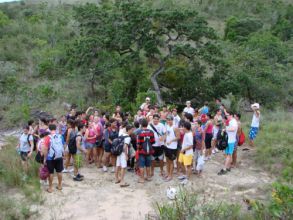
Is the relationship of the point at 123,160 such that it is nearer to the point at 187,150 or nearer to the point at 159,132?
the point at 159,132

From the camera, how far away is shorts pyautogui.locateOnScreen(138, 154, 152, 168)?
925 cm

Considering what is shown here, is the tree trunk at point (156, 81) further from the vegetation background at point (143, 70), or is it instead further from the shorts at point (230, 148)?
the shorts at point (230, 148)

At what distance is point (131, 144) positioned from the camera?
992cm

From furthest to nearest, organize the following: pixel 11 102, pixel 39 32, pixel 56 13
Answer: pixel 56 13 < pixel 39 32 < pixel 11 102

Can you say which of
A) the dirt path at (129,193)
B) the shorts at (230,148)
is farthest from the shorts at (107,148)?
the shorts at (230,148)

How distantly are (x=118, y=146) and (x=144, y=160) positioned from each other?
26.5 inches

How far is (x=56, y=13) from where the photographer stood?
38656 mm

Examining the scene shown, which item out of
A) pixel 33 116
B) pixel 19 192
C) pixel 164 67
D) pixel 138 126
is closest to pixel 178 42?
pixel 164 67

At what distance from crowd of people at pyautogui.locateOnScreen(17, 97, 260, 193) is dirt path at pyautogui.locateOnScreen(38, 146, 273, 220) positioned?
0.70 ft

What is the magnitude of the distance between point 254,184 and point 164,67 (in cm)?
1101

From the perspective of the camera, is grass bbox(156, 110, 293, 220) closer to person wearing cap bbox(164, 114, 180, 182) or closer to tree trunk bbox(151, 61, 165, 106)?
person wearing cap bbox(164, 114, 180, 182)

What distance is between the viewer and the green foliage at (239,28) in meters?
33.6

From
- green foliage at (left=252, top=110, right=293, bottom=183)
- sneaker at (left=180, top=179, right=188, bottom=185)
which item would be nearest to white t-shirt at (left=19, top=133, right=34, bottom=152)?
sneaker at (left=180, top=179, right=188, bottom=185)

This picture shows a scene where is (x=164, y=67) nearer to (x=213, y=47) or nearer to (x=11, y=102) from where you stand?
(x=213, y=47)
